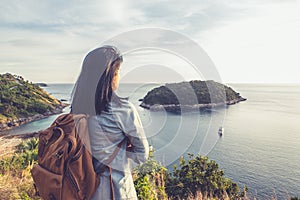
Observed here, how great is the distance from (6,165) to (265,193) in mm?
17230

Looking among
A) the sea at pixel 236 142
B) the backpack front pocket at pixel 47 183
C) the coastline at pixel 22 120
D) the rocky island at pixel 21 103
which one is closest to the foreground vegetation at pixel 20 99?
the rocky island at pixel 21 103

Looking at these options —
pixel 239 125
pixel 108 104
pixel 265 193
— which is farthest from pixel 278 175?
pixel 108 104

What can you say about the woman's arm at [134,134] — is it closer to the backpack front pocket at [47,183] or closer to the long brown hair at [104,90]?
the long brown hair at [104,90]

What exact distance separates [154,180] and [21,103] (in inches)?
1832

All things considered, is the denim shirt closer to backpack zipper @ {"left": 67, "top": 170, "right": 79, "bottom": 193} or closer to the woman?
the woman

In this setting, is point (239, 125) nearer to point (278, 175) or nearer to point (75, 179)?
point (278, 175)

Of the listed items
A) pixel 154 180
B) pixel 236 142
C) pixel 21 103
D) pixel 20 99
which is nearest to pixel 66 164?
pixel 154 180

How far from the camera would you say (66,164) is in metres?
1.29

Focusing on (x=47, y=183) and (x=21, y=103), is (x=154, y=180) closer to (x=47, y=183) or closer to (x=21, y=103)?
(x=47, y=183)

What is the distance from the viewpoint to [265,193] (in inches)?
665

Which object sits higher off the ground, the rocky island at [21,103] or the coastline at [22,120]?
the rocky island at [21,103]

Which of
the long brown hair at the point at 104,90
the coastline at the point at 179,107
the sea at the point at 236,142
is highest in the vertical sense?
the long brown hair at the point at 104,90

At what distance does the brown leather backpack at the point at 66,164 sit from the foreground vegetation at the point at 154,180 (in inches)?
56.2

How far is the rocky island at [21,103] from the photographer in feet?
136
